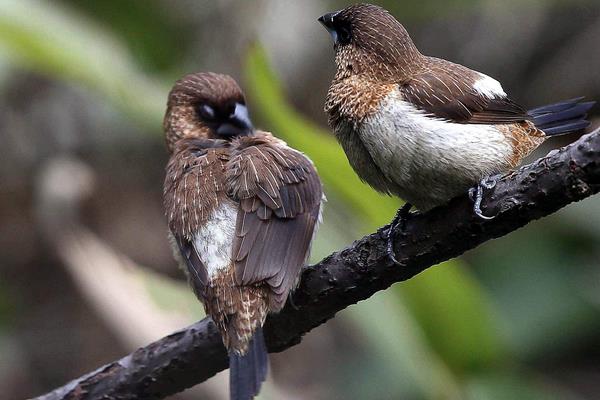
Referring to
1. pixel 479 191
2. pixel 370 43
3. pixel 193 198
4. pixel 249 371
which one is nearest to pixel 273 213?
pixel 193 198

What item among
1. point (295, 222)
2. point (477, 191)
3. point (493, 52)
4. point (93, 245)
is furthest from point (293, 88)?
point (477, 191)

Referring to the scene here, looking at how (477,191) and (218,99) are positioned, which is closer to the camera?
(477,191)

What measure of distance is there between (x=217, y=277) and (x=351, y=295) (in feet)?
1.53

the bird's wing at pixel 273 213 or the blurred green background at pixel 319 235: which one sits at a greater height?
the blurred green background at pixel 319 235

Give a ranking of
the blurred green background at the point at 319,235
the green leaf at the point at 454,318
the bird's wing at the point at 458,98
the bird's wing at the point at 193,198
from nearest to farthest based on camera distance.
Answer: the bird's wing at the point at 458,98
the bird's wing at the point at 193,198
the green leaf at the point at 454,318
the blurred green background at the point at 319,235

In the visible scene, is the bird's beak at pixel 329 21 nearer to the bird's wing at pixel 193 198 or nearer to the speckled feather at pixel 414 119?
the speckled feather at pixel 414 119

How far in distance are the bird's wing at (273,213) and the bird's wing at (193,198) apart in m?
0.07

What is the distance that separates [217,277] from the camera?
328cm

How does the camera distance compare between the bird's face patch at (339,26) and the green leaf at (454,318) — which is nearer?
the bird's face patch at (339,26)

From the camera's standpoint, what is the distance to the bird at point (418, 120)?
3.02 metres

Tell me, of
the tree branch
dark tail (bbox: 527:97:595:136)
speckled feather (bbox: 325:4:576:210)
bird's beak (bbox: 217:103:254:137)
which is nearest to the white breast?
the tree branch

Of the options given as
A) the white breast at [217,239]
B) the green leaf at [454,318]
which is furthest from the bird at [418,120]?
the green leaf at [454,318]

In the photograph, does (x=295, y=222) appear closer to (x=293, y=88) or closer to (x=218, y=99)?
(x=218, y=99)

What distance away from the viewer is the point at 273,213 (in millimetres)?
3320
